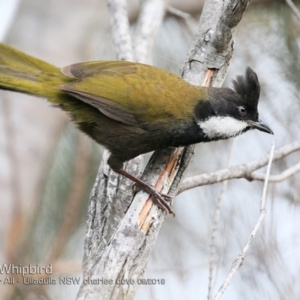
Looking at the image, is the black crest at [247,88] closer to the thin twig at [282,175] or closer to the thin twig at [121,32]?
→ the thin twig at [282,175]

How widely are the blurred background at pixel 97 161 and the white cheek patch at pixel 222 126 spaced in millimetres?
748

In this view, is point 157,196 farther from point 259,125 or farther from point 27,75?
point 27,75

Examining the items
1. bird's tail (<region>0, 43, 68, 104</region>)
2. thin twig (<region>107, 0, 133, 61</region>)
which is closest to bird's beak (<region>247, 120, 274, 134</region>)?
thin twig (<region>107, 0, 133, 61</region>)

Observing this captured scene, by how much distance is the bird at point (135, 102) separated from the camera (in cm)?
341

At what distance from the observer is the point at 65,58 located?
5.04m

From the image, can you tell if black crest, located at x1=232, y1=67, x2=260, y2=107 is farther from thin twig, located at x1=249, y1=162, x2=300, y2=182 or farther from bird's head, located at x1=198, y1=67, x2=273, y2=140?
thin twig, located at x1=249, y1=162, x2=300, y2=182

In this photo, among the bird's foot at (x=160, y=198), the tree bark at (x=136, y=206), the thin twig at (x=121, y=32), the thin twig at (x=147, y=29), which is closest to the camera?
the tree bark at (x=136, y=206)

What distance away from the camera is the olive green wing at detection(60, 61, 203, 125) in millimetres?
3406

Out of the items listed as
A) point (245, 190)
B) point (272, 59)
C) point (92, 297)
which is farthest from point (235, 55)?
point (92, 297)

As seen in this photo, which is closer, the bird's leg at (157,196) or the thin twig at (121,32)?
the bird's leg at (157,196)

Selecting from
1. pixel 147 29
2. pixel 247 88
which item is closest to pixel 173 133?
pixel 247 88

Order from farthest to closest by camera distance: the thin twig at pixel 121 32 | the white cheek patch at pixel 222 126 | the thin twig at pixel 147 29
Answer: the thin twig at pixel 147 29 → the thin twig at pixel 121 32 → the white cheek patch at pixel 222 126

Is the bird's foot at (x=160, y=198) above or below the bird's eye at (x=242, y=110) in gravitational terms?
below

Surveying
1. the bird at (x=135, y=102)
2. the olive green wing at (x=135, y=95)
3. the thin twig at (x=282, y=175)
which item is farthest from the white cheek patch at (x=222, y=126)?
the thin twig at (x=282, y=175)
